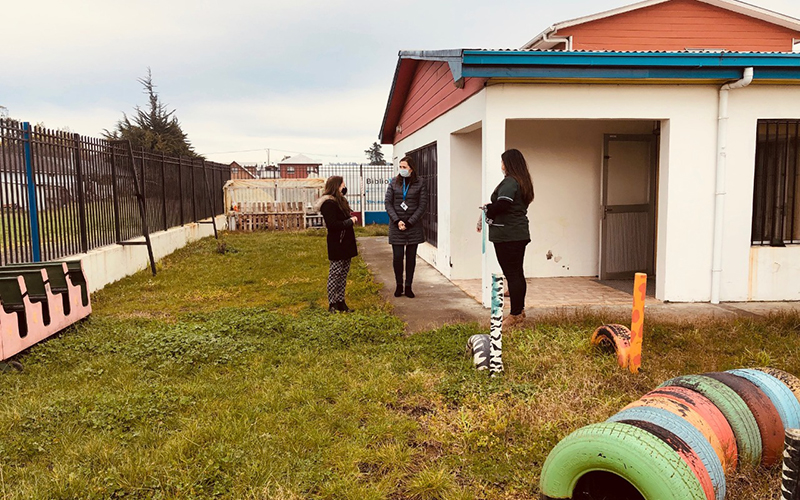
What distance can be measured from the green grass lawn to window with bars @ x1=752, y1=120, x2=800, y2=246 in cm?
197

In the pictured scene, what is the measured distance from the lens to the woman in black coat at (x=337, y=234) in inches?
275

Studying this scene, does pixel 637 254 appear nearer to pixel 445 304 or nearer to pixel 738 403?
pixel 445 304

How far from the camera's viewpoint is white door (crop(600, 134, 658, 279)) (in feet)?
29.9

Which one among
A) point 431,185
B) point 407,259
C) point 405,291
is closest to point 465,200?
point 407,259

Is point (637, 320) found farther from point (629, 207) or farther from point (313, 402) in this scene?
point (629, 207)

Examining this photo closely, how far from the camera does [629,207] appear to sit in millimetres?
9172

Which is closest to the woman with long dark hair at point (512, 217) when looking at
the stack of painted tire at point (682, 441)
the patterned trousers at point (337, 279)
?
the patterned trousers at point (337, 279)

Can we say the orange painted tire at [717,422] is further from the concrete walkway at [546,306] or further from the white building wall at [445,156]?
the white building wall at [445,156]

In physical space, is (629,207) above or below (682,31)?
below

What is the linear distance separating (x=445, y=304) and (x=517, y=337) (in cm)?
198

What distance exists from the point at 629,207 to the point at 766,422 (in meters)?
6.35

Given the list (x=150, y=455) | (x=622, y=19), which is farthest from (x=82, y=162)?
(x=622, y=19)

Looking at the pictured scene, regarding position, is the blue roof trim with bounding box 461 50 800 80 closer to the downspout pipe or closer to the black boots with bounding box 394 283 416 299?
the downspout pipe

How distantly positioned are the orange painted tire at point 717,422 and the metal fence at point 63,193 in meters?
7.38
